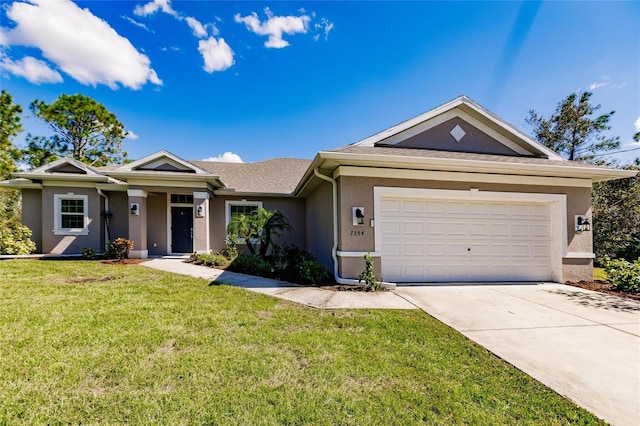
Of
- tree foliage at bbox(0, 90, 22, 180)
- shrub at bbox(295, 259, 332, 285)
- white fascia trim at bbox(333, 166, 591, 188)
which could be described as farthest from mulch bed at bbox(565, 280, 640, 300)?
tree foliage at bbox(0, 90, 22, 180)

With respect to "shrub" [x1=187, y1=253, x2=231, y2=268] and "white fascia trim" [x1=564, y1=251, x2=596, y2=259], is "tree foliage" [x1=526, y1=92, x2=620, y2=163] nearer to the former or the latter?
"white fascia trim" [x1=564, y1=251, x2=596, y2=259]

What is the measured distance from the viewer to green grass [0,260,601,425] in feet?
7.05

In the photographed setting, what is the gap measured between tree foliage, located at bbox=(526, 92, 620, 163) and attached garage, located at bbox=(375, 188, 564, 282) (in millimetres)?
13100

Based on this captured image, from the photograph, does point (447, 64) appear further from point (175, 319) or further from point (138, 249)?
point (138, 249)

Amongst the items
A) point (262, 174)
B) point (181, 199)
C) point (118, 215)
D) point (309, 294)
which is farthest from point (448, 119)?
point (118, 215)

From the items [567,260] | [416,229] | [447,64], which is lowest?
[567,260]

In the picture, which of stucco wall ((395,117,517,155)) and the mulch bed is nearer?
the mulch bed

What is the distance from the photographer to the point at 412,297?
5.72 meters

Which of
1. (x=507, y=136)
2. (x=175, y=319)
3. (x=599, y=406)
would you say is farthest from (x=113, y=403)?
(x=507, y=136)

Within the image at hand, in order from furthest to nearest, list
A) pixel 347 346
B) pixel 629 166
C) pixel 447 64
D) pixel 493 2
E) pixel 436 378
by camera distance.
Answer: pixel 629 166, pixel 447 64, pixel 493 2, pixel 347 346, pixel 436 378

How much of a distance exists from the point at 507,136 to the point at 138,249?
44.6ft

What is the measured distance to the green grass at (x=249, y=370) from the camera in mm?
2148

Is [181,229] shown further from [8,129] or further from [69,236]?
[8,129]

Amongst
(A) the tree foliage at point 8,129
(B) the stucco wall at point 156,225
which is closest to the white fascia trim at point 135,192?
(B) the stucco wall at point 156,225
